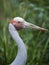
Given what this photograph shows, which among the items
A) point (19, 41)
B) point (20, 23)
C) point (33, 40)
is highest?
point (20, 23)

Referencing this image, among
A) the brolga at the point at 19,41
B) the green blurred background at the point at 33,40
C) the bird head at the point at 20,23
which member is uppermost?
the bird head at the point at 20,23

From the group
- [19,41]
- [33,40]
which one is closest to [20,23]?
[19,41]

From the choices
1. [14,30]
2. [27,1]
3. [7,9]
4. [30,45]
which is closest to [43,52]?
[30,45]

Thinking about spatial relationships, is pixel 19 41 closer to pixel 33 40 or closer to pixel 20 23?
pixel 20 23

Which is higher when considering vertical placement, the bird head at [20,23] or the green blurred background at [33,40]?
the bird head at [20,23]

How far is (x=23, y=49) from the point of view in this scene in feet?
15.7

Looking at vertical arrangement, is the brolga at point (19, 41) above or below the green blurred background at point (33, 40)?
above

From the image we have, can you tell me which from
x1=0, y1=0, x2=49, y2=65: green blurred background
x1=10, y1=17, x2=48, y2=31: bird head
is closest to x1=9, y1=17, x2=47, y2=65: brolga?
x1=10, y1=17, x2=48, y2=31: bird head

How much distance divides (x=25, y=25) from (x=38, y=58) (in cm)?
98

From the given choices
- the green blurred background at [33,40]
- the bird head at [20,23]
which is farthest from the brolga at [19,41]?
the green blurred background at [33,40]

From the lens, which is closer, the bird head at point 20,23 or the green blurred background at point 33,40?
the bird head at point 20,23

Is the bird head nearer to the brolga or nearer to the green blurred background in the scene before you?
the brolga

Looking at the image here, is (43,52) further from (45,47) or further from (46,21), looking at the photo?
(46,21)

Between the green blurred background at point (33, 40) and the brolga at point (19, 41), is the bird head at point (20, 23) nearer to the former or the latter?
the brolga at point (19, 41)
